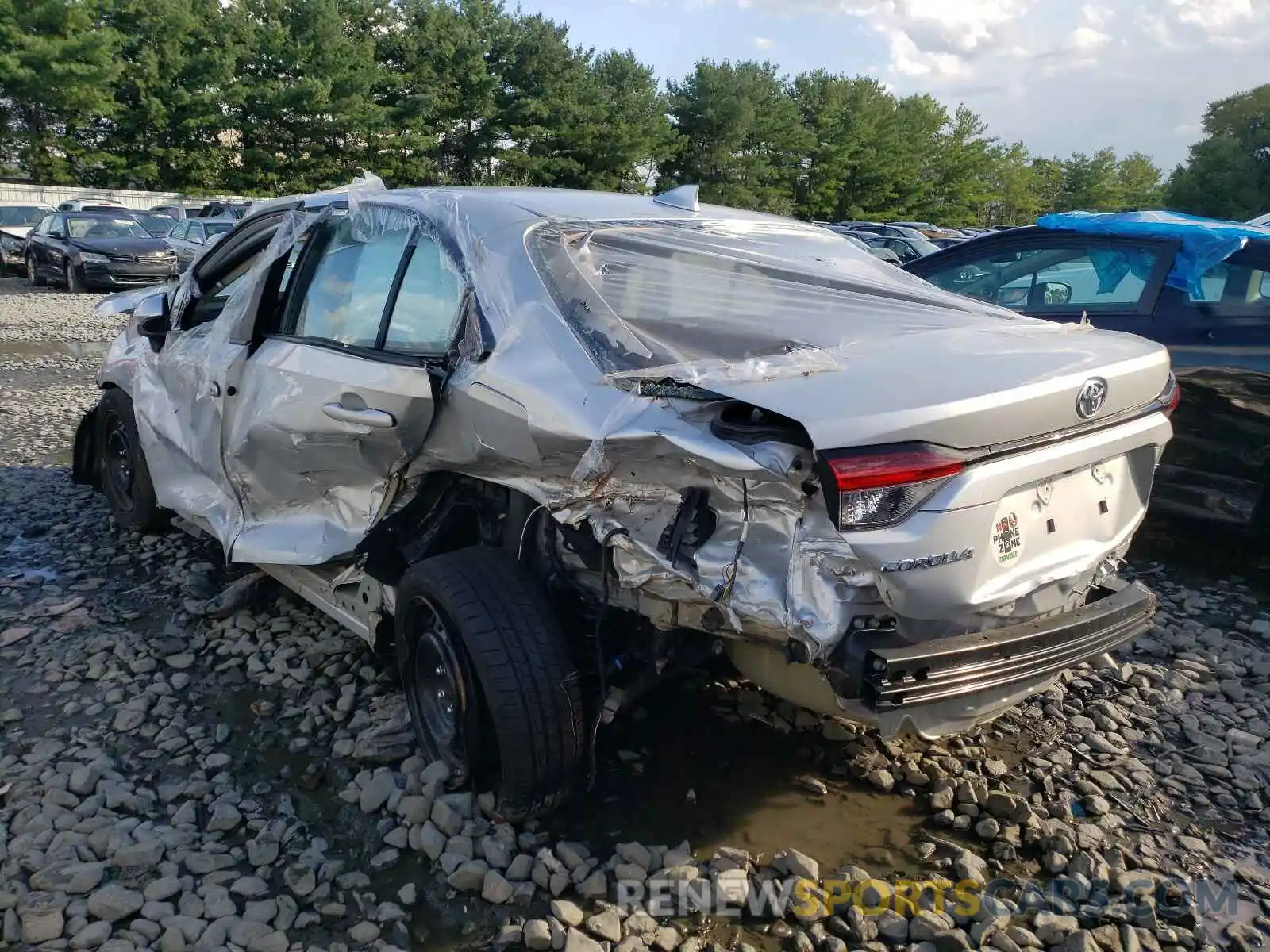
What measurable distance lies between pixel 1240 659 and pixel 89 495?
6.18 metres

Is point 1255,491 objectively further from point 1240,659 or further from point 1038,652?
point 1038,652

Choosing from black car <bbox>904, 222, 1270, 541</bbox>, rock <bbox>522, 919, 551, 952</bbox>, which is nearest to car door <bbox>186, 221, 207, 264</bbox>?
black car <bbox>904, 222, 1270, 541</bbox>

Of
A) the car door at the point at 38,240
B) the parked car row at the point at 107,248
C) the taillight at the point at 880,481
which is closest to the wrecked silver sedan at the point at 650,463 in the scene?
the taillight at the point at 880,481

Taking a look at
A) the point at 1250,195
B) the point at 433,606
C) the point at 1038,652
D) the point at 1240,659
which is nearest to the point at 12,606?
the point at 433,606

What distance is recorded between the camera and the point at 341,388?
3217 millimetres

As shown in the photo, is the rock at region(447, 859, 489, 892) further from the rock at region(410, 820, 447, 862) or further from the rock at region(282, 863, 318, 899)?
the rock at region(282, 863, 318, 899)

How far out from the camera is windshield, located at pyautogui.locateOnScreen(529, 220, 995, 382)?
2.76 m

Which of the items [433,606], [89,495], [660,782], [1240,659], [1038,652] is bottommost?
[89,495]

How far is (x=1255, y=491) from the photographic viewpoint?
4.49 m

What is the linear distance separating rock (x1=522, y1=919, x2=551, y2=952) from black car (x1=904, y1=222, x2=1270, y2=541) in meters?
3.77

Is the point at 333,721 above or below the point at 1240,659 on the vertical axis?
below

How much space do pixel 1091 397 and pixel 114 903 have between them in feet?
9.42

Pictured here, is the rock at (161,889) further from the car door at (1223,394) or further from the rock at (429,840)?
the car door at (1223,394)

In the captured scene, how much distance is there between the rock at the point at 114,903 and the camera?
246 centimetres
